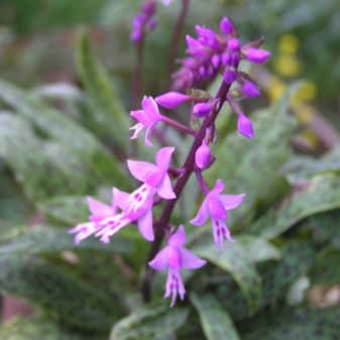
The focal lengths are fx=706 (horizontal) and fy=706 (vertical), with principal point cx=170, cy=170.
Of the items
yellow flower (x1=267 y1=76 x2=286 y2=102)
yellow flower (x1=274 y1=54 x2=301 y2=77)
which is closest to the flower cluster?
yellow flower (x1=267 y1=76 x2=286 y2=102)

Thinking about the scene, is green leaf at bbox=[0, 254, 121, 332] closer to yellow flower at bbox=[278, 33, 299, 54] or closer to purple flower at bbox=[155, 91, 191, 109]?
purple flower at bbox=[155, 91, 191, 109]

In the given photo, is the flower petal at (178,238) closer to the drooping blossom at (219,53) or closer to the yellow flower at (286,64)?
the drooping blossom at (219,53)

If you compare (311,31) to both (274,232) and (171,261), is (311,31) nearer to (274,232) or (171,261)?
(274,232)

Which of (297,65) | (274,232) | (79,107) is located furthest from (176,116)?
(274,232)

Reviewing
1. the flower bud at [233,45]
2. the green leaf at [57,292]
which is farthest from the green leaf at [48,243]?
the flower bud at [233,45]

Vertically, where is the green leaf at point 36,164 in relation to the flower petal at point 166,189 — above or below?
above

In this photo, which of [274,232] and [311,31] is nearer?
[274,232]
